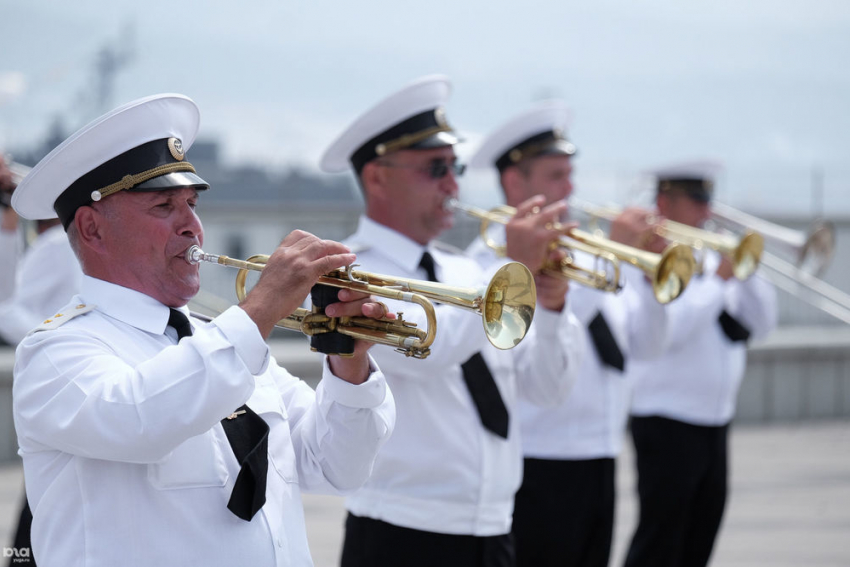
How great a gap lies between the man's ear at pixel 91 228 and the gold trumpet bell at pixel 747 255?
144 inches

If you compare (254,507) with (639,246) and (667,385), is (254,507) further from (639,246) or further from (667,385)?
(667,385)

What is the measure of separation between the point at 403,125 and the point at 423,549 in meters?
1.42

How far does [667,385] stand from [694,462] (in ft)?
1.31

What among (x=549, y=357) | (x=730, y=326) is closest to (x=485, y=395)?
(x=549, y=357)

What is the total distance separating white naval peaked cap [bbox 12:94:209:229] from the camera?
92.9 inches

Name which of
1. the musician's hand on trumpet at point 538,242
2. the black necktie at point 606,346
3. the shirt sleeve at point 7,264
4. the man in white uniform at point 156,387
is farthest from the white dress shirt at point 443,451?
the shirt sleeve at point 7,264

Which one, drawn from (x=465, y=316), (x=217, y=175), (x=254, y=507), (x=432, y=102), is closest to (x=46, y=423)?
(x=254, y=507)

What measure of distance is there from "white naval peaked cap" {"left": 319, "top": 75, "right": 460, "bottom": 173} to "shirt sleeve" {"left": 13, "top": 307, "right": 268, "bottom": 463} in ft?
5.58

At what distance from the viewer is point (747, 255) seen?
17.7ft

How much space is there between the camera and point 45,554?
224 centimetres

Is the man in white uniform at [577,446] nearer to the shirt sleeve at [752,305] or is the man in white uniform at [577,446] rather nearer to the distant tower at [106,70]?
the shirt sleeve at [752,305]

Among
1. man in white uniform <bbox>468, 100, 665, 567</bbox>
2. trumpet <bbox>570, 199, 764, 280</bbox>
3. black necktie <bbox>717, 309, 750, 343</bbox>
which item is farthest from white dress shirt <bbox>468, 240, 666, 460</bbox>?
black necktie <bbox>717, 309, 750, 343</bbox>

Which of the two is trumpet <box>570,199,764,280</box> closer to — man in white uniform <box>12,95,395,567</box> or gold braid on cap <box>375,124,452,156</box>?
gold braid on cap <box>375,124,452,156</box>

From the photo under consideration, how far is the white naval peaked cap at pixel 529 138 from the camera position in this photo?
485 cm
